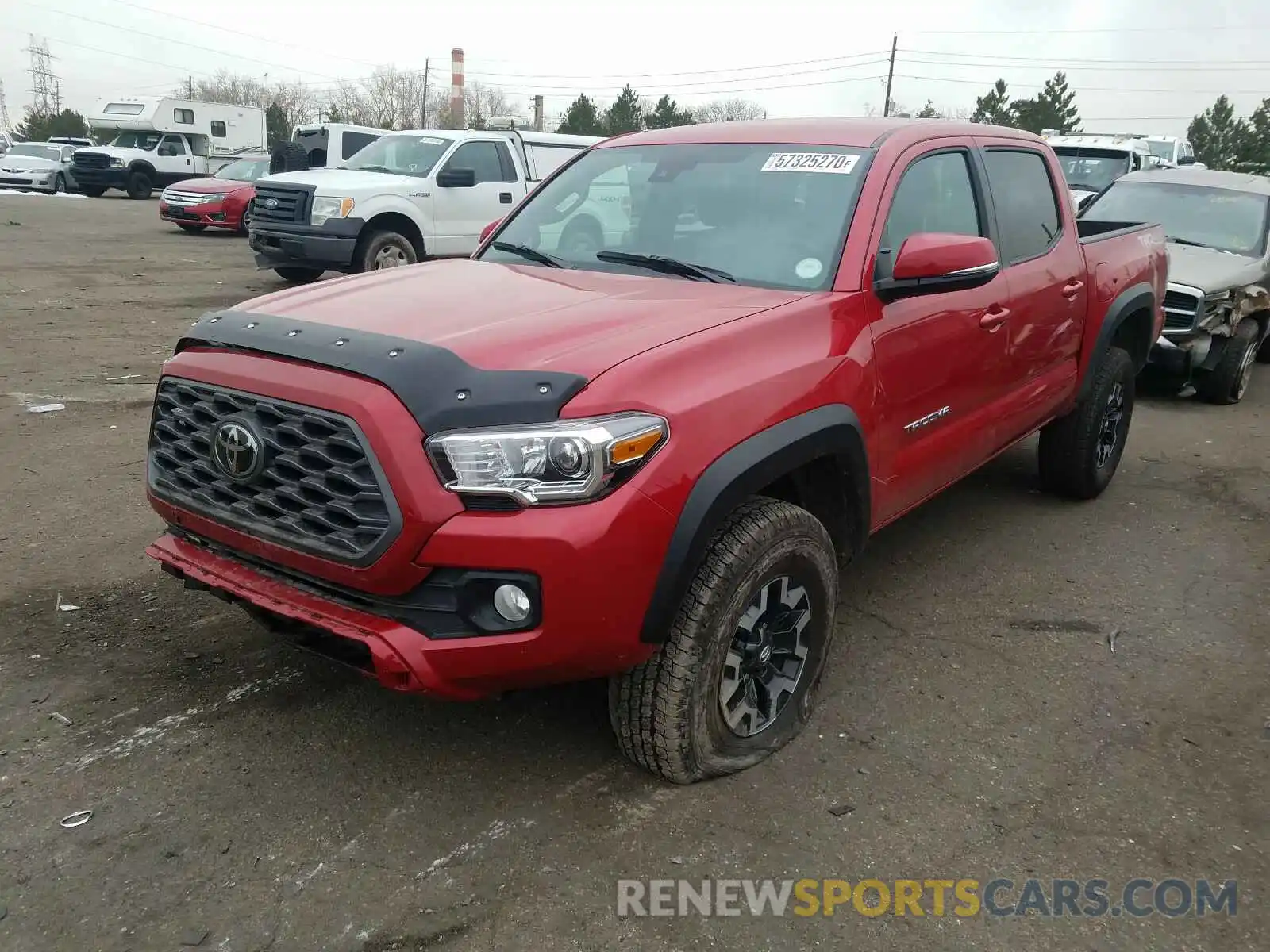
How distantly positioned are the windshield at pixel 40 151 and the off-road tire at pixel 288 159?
16.0 metres

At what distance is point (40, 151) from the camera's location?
3253 centimetres

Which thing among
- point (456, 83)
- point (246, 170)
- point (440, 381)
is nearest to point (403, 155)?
point (440, 381)

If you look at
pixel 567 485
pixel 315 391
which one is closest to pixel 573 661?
pixel 567 485

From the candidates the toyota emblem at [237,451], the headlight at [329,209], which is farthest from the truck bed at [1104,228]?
the headlight at [329,209]

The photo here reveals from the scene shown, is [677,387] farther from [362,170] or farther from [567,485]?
[362,170]

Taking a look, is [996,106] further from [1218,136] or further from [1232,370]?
[1232,370]

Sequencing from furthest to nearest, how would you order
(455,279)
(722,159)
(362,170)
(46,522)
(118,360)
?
(362,170)
(118,360)
(46,522)
(722,159)
(455,279)

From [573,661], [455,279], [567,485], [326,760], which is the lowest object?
[326,760]

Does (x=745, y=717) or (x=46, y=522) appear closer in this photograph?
(x=745, y=717)

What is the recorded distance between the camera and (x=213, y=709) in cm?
320

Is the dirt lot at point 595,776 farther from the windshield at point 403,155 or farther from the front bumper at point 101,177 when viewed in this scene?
the front bumper at point 101,177

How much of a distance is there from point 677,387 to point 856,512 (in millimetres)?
986

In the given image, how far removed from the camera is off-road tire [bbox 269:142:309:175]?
1883 cm

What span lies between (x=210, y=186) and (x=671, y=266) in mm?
18106
